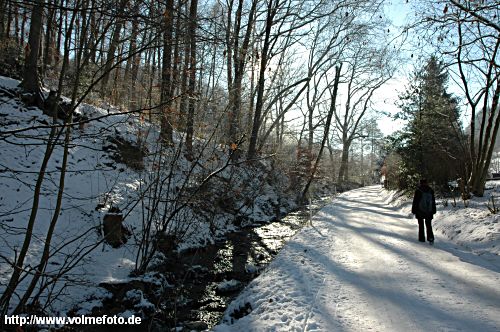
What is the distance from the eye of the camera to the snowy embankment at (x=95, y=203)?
576 centimetres

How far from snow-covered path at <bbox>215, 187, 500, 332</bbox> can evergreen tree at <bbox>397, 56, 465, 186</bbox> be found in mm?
8430

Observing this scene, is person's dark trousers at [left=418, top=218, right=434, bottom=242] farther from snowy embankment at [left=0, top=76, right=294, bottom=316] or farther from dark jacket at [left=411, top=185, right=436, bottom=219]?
snowy embankment at [left=0, top=76, right=294, bottom=316]

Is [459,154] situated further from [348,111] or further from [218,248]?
[348,111]

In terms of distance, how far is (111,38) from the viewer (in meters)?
4.68

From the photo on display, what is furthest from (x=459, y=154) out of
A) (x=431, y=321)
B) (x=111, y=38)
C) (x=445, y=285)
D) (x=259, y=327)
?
(x=111, y=38)

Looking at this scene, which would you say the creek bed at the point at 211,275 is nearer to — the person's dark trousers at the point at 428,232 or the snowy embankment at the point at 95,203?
the snowy embankment at the point at 95,203

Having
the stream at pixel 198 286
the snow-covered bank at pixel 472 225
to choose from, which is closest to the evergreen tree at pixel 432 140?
the snow-covered bank at pixel 472 225

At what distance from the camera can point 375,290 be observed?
567cm

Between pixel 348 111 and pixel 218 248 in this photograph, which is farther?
pixel 348 111

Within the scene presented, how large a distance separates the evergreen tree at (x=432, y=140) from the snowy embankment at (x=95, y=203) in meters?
9.98

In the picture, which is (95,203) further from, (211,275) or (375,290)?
(375,290)

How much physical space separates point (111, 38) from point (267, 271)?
5899mm

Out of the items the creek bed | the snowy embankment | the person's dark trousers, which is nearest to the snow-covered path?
the person's dark trousers

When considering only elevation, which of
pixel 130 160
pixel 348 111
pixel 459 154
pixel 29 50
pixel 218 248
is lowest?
pixel 218 248
